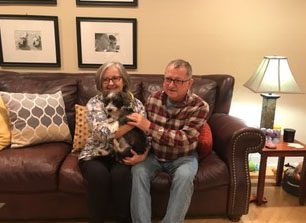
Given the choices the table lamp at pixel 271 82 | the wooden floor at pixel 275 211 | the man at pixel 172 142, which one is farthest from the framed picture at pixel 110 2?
the wooden floor at pixel 275 211

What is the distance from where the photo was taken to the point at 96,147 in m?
1.95

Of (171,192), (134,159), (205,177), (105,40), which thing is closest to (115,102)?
(134,159)

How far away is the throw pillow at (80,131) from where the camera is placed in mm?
2211

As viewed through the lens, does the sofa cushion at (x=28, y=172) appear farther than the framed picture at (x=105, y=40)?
No

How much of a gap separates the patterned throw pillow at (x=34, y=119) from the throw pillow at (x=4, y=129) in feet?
0.12

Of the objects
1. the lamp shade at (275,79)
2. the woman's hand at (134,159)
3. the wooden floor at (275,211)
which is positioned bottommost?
the wooden floor at (275,211)

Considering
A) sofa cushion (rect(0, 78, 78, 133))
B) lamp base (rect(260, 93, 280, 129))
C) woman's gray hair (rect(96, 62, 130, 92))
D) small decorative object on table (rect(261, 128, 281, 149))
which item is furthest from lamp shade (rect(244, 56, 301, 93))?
sofa cushion (rect(0, 78, 78, 133))

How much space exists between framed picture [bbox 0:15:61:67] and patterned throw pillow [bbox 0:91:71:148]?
2.07 feet

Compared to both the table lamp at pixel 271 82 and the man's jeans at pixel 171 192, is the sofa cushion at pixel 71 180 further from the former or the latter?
the table lamp at pixel 271 82

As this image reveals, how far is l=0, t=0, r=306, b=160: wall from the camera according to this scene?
2.72 m

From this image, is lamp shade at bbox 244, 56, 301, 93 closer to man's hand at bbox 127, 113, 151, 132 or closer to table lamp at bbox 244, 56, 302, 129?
table lamp at bbox 244, 56, 302, 129

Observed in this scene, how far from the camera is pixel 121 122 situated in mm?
1869

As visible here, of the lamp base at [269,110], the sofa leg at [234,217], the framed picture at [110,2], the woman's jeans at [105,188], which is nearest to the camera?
the woman's jeans at [105,188]

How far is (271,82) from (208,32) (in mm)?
775
